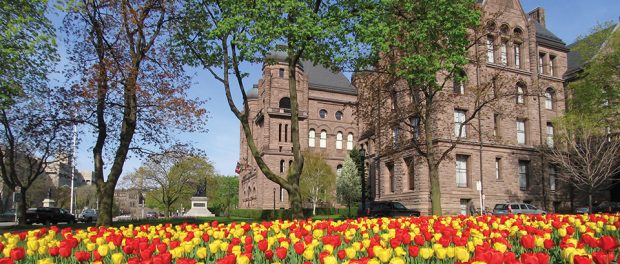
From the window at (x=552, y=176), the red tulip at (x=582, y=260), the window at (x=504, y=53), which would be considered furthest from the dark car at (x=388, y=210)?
the red tulip at (x=582, y=260)

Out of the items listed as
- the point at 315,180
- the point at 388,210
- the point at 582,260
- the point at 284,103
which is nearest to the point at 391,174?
the point at 388,210

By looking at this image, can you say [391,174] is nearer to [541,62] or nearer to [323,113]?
[541,62]

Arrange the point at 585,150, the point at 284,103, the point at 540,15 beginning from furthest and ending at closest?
the point at 284,103 → the point at 540,15 → the point at 585,150

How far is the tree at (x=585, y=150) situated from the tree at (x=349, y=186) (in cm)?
1986

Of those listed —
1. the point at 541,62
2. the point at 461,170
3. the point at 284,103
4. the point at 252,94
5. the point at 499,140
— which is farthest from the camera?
the point at 252,94

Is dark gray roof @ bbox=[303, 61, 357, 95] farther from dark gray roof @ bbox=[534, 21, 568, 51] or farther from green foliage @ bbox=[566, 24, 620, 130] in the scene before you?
green foliage @ bbox=[566, 24, 620, 130]

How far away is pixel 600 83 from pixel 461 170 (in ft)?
39.6

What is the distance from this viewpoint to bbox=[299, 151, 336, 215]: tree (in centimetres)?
5509

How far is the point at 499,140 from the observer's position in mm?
36688

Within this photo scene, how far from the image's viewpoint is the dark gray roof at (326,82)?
232 ft

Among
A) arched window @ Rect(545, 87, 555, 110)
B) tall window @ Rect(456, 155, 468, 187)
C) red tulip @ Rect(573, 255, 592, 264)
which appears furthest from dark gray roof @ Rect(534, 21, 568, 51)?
red tulip @ Rect(573, 255, 592, 264)

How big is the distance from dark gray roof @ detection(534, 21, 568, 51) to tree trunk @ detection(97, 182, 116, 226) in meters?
40.9

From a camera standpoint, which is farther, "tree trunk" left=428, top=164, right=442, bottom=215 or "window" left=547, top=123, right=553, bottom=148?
"window" left=547, top=123, right=553, bottom=148

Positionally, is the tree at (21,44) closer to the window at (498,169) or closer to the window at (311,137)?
the window at (498,169)
